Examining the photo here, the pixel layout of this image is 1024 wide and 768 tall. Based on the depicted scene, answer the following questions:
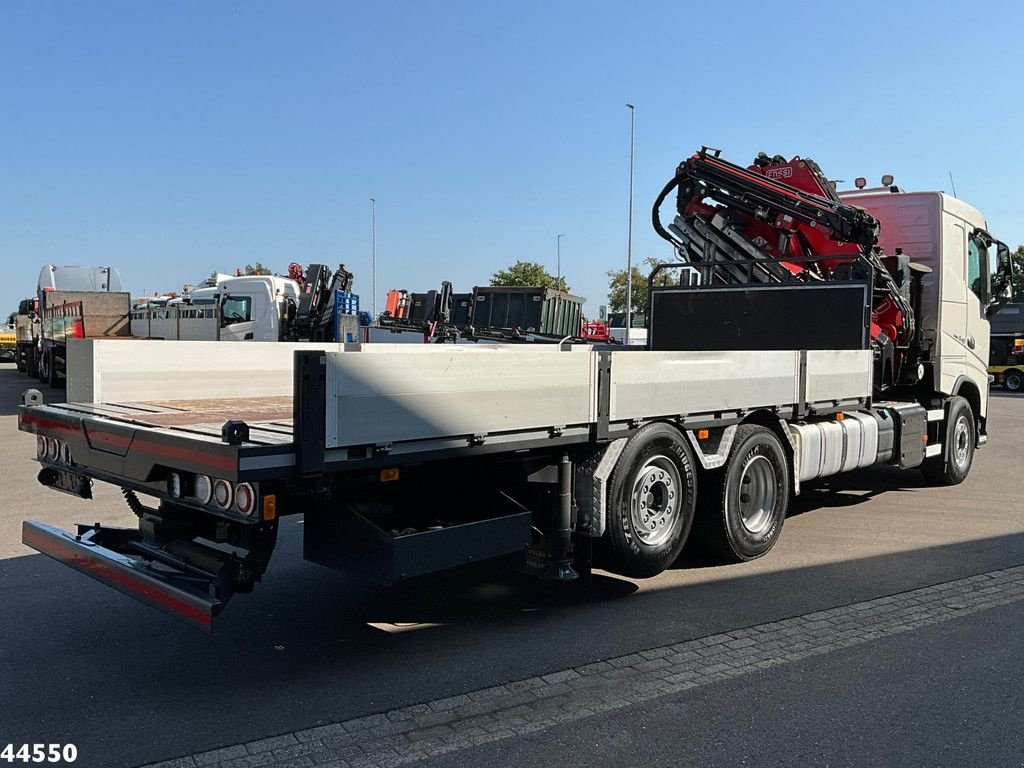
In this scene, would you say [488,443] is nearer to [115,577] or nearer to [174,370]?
[115,577]

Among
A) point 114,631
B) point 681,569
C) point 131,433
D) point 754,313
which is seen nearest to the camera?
point 131,433

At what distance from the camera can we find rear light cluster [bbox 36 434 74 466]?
5.00m

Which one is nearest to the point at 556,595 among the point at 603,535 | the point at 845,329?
the point at 603,535

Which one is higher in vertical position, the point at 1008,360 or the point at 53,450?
the point at 1008,360

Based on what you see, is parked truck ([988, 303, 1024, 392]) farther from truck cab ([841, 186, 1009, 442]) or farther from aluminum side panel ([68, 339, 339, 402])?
aluminum side panel ([68, 339, 339, 402])

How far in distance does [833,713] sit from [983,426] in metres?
8.84

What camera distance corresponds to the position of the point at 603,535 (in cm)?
547

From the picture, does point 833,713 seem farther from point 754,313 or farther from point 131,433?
point 754,313

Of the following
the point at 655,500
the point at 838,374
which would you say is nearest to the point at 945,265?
the point at 838,374

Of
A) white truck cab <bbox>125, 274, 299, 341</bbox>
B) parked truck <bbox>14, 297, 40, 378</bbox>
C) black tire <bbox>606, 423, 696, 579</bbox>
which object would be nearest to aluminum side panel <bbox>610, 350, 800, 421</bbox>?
black tire <bbox>606, 423, 696, 579</bbox>

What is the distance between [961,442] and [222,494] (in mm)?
9474

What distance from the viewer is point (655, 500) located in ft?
19.5

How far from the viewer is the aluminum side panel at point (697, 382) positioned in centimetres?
544

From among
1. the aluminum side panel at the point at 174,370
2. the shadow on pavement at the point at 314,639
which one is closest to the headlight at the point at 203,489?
the shadow on pavement at the point at 314,639
